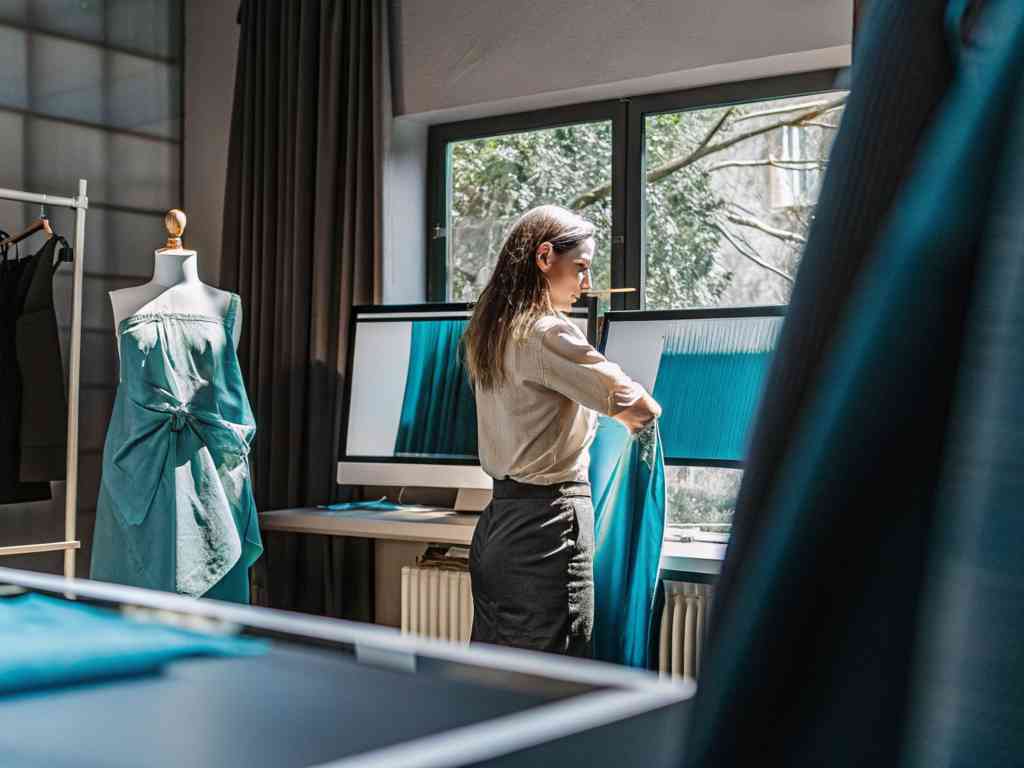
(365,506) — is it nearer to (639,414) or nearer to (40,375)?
(40,375)

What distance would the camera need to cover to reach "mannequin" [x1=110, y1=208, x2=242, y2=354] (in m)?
3.31

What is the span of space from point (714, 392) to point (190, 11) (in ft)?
9.75

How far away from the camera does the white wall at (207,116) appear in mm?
4570

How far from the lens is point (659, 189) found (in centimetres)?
369

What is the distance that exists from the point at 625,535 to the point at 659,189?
1.48m

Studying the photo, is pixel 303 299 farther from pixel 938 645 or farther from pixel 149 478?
pixel 938 645

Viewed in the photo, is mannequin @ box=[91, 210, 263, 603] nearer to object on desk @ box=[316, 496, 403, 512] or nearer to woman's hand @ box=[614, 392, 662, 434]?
object on desk @ box=[316, 496, 403, 512]

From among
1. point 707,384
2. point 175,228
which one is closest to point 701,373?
point 707,384

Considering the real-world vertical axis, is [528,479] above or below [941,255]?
below

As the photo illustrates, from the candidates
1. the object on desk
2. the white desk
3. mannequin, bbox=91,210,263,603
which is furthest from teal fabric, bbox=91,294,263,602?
the object on desk

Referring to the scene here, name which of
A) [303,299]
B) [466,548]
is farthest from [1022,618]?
[303,299]

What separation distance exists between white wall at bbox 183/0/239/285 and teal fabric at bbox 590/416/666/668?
2.48 m

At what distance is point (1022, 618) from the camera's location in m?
0.23

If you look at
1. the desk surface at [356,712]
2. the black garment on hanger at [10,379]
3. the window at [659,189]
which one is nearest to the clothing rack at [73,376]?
the black garment on hanger at [10,379]
